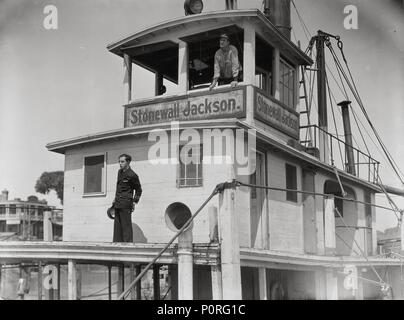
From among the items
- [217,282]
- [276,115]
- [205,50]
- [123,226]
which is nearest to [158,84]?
[205,50]

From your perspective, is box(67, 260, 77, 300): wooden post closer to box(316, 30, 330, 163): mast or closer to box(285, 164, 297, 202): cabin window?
box(285, 164, 297, 202): cabin window

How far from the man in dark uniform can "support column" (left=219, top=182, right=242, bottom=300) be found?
2.35 m

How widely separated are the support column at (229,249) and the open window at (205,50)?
5.25 m

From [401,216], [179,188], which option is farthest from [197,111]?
[401,216]

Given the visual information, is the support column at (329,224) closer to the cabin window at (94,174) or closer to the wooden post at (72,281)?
the cabin window at (94,174)

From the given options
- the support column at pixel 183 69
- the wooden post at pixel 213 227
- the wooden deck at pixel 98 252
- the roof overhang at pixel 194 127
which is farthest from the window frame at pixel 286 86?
Answer: the wooden deck at pixel 98 252

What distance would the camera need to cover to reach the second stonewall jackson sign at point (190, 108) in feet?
36.6

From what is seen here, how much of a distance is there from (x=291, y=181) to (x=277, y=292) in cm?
244

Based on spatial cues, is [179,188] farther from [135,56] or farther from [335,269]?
[135,56]

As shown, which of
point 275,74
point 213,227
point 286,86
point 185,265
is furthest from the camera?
point 286,86

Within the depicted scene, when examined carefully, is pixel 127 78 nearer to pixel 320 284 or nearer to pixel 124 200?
pixel 124 200

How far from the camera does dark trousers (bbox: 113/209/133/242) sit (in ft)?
29.9

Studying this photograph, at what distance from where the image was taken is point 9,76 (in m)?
9.99

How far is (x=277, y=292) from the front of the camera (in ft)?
36.8
